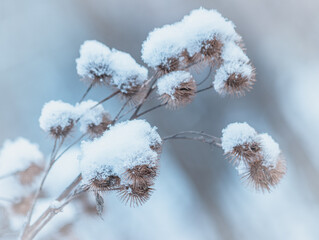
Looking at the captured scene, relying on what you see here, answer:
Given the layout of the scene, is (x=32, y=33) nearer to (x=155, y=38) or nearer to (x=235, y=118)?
(x=235, y=118)

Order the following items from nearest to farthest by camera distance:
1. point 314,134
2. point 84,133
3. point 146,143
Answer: point 146,143 → point 84,133 → point 314,134

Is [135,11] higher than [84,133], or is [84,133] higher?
[135,11]

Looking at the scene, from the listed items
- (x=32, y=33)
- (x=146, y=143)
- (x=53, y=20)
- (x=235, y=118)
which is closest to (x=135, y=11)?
(x=53, y=20)

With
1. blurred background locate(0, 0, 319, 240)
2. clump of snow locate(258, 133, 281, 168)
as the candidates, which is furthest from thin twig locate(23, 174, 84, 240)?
blurred background locate(0, 0, 319, 240)

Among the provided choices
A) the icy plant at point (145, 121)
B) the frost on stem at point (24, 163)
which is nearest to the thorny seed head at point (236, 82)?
the icy plant at point (145, 121)

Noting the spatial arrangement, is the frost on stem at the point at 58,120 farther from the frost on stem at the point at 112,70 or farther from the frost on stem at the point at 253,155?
the frost on stem at the point at 253,155

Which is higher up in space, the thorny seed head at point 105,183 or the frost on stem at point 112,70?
the frost on stem at point 112,70
